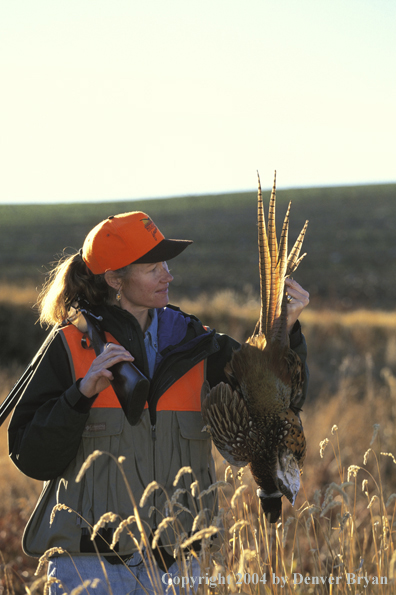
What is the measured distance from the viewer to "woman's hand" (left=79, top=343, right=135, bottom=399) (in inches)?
83.5

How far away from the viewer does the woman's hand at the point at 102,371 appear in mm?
2121

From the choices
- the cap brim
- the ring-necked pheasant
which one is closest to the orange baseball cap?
the cap brim

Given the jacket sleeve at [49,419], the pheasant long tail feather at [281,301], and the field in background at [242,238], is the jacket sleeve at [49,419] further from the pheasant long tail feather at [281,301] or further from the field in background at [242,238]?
the field in background at [242,238]

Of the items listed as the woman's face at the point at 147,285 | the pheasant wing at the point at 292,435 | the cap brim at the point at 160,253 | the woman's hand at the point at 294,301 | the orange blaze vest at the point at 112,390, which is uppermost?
the cap brim at the point at 160,253

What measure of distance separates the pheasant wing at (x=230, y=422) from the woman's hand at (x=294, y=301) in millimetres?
416

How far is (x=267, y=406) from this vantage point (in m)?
2.25

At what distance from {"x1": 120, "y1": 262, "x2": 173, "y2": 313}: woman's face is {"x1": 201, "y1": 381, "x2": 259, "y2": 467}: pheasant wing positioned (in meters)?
0.49

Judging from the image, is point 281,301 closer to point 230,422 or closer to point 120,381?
point 230,422

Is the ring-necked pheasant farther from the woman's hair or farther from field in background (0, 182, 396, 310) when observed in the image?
field in background (0, 182, 396, 310)

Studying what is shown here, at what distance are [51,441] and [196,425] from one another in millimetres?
619

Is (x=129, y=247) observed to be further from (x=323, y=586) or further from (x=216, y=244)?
(x=216, y=244)

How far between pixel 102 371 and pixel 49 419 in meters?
0.30

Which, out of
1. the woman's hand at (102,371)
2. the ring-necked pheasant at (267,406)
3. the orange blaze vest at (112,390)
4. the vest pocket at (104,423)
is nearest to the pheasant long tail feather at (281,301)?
the ring-necked pheasant at (267,406)

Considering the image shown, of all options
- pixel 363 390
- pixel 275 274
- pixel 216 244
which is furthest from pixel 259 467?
pixel 216 244
